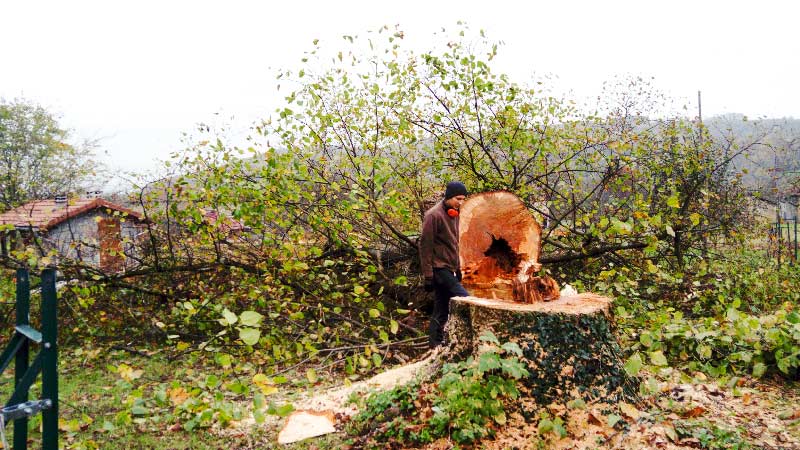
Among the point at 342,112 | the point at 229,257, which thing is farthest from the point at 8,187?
the point at 342,112

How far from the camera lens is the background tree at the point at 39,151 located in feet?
69.6

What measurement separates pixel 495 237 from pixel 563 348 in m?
1.89

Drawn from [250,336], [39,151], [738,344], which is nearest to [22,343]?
[250,336]

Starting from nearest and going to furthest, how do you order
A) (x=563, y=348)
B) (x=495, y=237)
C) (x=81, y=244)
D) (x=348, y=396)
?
(x=563, y=348)
(x=348, y=396)
(x=495, y=237)
(x=81, y=244)

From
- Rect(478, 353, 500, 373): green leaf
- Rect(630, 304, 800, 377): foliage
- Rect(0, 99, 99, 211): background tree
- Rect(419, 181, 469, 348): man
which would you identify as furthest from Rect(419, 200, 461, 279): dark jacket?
Rect(0, 99, 99, 211): background tree

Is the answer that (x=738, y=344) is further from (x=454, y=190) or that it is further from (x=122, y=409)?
(x=122, y=409)

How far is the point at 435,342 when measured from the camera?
16.0 ft

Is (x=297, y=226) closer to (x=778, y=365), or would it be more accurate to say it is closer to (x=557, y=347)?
(x=557, y=347)

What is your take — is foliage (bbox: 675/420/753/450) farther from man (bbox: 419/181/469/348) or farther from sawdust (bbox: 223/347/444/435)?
man (bbox: 419/181/469/348)

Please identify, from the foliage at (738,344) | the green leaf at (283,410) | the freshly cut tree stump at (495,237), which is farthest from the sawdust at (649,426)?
the freshly cut tree stump at (495,237)

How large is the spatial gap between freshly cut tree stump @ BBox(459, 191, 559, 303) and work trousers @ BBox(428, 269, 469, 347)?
130 millimetres

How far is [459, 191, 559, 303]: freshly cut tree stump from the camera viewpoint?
468 cm

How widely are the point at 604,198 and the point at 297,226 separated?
199 inches

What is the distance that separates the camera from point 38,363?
7.66 ft
